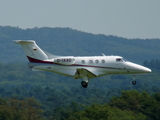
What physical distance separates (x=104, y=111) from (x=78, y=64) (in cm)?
3278

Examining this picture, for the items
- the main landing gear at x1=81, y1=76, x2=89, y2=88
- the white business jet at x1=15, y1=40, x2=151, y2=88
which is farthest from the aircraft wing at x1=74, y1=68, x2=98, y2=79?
the main landing gear at x1=81, y1=76, x2=89, y2=88

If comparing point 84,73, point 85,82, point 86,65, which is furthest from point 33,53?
point 85,82

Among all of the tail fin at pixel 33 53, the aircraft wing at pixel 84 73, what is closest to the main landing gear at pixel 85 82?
the aircraft wing at pixel 84 73

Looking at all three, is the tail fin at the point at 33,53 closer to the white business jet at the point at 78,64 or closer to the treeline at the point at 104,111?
the white business jet at the point at 78,64

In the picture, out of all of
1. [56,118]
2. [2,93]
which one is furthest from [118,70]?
[2,93]

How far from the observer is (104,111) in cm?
9588

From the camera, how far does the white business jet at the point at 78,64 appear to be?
64312mm

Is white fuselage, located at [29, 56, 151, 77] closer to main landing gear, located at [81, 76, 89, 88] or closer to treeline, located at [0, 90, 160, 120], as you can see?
main landing gear, located at [81, 76, 89, 88]

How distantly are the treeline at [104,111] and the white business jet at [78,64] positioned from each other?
96.8ft

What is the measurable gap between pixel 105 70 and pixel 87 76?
2154 millimetres

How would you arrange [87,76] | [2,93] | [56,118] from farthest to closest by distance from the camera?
[2,93] < [56,118] < [87,76]

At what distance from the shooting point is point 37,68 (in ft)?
213

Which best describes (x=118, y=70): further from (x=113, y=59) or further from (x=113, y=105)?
(x=113, y=105)

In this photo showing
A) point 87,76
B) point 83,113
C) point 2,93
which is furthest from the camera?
point 2,93
